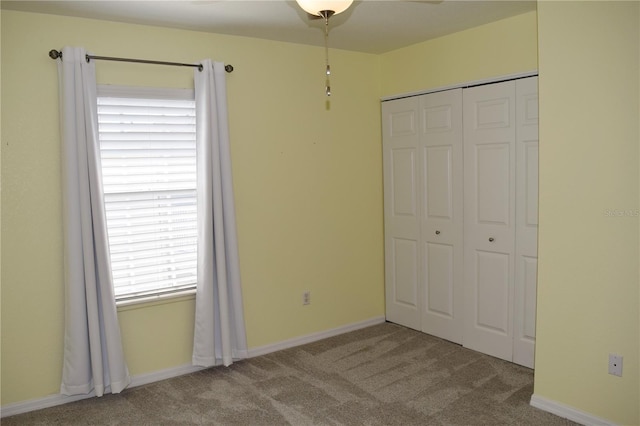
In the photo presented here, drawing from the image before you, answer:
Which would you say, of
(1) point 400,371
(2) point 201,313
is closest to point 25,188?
(2) point 201,313

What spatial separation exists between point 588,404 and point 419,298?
5.78ft

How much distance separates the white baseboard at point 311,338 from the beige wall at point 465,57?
2.04 meters

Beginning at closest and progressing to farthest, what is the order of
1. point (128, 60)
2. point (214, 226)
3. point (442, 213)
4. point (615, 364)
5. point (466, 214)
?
point (615, 364), point (128, 60), point (214, 226), point (466, 214), point (442, 213)

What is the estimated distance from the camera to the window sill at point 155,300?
347 centimetres

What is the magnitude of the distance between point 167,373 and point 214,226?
42.6 inches

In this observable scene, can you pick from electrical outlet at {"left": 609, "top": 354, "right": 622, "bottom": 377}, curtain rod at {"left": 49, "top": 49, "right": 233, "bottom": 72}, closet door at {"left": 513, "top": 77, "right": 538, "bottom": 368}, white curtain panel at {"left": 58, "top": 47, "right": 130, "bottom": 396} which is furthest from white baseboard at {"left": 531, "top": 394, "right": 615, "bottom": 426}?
curtain rod at {"left": 49, "top": 49, "right": 233, "bottom": 72}

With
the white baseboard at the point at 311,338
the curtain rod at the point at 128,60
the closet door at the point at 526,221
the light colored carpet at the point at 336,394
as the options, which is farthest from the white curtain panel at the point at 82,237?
the closet door at the point at 526,221


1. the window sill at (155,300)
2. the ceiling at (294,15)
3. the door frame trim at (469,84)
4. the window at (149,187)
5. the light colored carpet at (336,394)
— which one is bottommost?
the light colored carpet at (336,394)

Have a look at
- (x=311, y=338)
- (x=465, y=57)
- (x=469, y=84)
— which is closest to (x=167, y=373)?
(x=311, y=338)

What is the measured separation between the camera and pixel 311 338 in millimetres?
4336

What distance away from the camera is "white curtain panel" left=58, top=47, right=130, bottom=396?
10.3 feet

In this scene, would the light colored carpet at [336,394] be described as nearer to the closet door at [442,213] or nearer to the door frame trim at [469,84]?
the closet door at [442,213]

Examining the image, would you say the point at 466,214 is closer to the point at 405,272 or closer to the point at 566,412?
the point at 405,272

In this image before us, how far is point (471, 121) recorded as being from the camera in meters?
3.90
